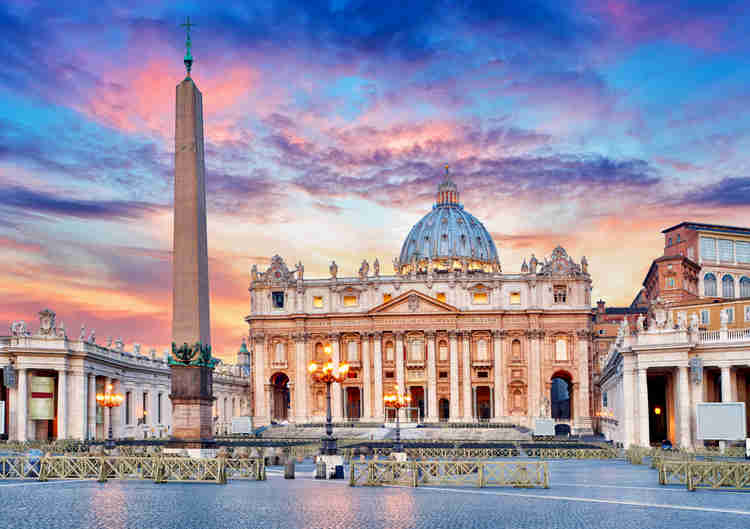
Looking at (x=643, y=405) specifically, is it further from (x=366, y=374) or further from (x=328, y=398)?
(x=366, y=374)

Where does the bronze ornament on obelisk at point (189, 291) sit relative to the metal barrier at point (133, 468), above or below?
above

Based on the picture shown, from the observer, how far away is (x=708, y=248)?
279 feet

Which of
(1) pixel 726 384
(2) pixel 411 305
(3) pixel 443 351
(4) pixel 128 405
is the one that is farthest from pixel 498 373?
(1) pixel 726 384

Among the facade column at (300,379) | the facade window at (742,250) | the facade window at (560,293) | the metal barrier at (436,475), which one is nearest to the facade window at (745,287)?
the facade window at (742,250)

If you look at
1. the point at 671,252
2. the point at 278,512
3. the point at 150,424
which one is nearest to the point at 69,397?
the point at 150,424

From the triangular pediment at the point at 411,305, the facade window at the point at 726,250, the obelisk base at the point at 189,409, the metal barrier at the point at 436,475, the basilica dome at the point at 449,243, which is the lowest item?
the metal barrier at the point at 436,475

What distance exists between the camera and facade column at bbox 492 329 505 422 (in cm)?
9575

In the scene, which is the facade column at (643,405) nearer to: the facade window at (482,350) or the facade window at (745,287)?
the facade window at (745,287)

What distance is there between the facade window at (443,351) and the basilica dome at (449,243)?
26.9 metres

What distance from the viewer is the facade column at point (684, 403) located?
47.1 metres

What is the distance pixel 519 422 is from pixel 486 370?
26.3ft

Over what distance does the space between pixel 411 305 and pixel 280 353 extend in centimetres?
1534

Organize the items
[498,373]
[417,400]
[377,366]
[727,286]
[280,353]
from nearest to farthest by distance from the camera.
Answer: [727,286], [498,373], [377,366], [280,353], [417,400]

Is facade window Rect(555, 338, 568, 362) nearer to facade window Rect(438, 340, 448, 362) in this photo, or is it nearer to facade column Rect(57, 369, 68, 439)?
facade window Rect(438, 340, 448, 362)
